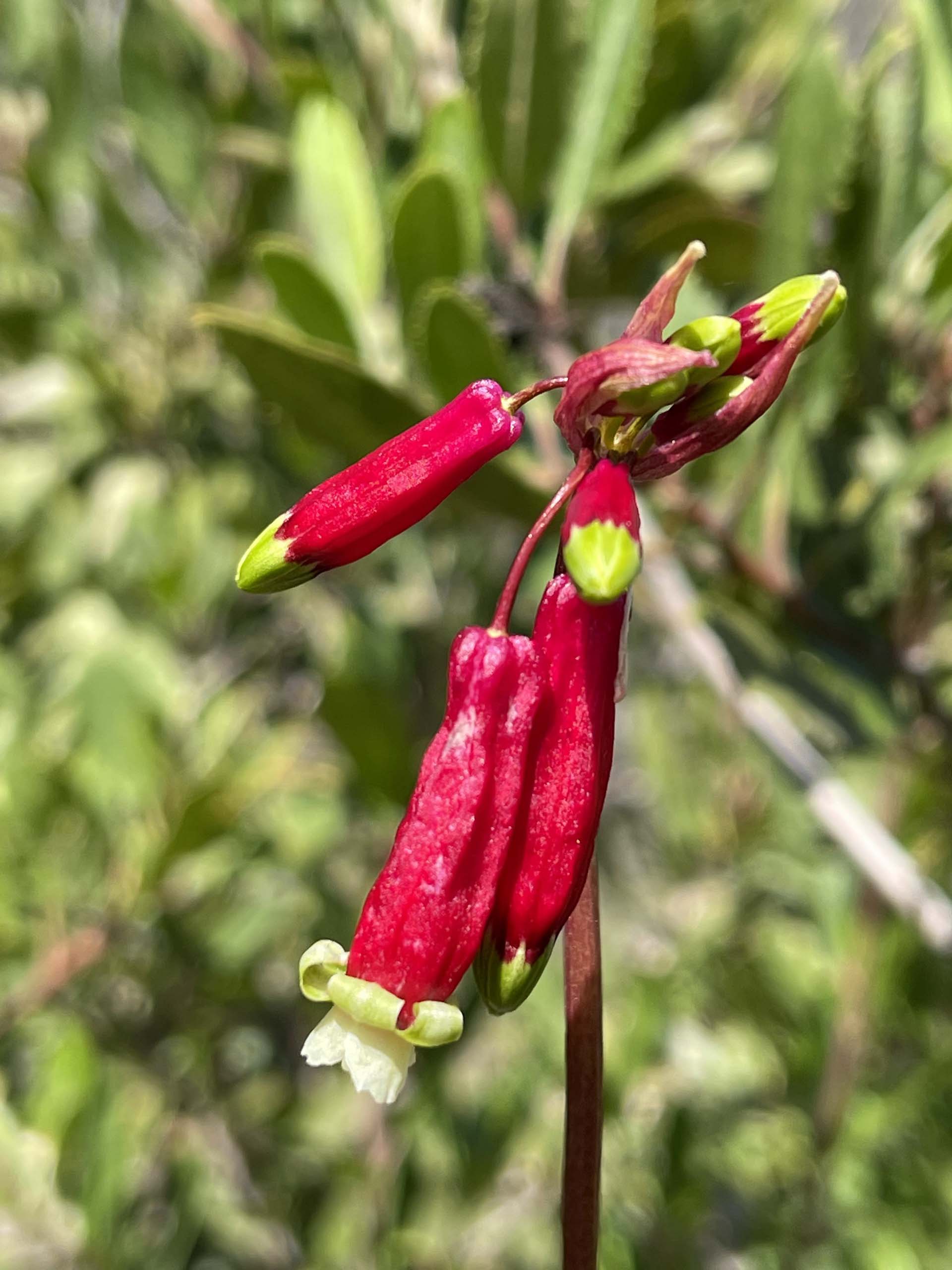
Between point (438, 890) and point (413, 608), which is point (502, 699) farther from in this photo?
point (413, 608)

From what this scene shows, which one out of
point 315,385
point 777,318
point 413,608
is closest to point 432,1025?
point 777,318

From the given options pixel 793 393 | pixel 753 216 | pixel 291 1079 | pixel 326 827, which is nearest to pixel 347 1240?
pixel 291 1079

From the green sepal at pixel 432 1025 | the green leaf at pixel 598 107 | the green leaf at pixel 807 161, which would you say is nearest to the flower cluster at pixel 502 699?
the green sepal at pixel 432 1025

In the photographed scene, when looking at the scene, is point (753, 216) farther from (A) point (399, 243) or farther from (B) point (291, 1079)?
(B) point (291, 1079)

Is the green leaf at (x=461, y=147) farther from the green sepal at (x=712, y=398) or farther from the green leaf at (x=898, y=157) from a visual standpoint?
the green sepal at (x=712, y=398)

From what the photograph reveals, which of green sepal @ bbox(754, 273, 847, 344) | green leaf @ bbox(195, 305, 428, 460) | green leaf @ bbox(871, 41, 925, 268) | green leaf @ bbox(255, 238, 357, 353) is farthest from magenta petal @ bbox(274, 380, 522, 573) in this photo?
green leaf @ bbox(871, 41, 925, 268)

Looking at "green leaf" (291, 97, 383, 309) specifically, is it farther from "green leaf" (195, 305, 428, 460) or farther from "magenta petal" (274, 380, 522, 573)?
"magenta petal" (274, 380, 522, 573)
